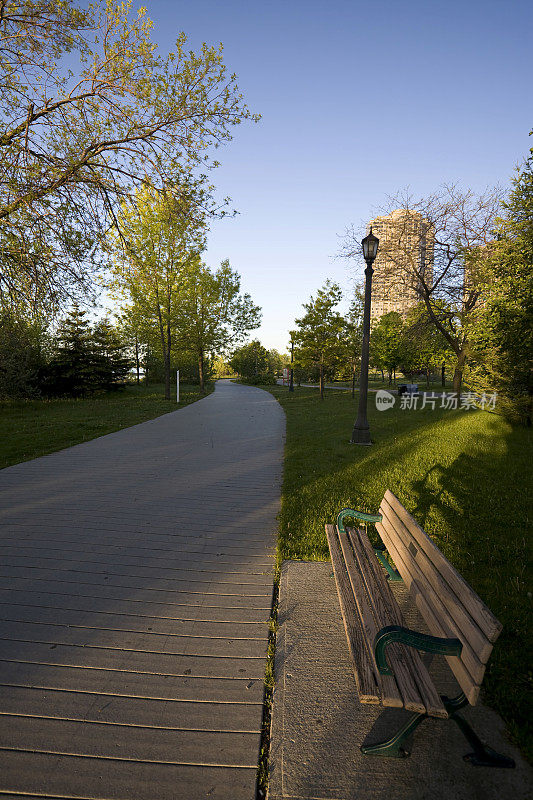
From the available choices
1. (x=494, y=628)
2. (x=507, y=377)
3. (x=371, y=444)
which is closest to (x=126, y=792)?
(x=494, y=628)

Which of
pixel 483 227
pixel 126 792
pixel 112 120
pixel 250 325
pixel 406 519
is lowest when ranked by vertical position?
pixel 126 792

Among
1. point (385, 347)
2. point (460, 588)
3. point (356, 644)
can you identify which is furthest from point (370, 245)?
point (385, 347)

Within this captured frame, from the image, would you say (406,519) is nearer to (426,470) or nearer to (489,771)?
(489,771)

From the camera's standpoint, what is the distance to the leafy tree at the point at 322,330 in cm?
2267

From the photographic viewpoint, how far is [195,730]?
2039mm

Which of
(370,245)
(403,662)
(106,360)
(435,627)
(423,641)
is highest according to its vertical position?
(370,245)

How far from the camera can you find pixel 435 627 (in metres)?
2.08

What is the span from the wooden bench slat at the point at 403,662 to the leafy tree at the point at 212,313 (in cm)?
2247

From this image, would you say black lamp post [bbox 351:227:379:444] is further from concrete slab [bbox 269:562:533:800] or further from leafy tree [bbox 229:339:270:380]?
leafy tree [bbox 229:339:270:380]

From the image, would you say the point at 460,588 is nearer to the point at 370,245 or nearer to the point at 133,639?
the point at 133,639

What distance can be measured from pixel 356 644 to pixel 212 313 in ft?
88.9

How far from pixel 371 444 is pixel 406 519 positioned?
6.59 meters

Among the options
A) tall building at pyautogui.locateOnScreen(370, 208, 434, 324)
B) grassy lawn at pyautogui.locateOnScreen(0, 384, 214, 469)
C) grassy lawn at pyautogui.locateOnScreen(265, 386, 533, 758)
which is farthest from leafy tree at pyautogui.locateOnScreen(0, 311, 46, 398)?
tall building at pyautogui.locateOnScreen(370, 208, 434, 324)

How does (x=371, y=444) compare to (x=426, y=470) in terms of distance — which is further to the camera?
(x=371, y=444)
